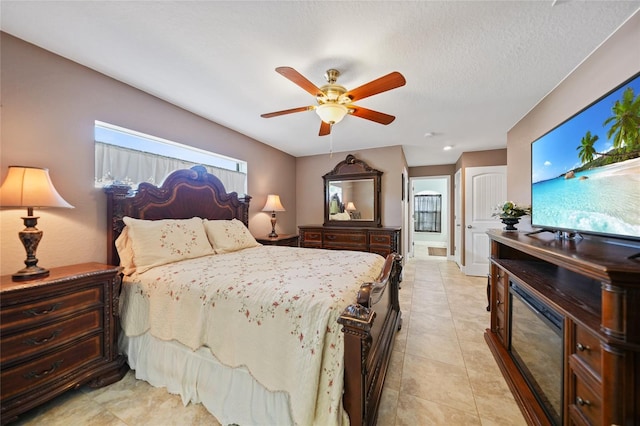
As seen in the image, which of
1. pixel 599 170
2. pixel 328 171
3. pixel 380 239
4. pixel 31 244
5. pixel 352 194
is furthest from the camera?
pixel 328 171

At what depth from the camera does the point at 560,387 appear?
1.18 metres

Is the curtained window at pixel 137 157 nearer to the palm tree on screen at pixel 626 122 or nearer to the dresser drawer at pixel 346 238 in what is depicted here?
the dresser drawer at pixel 346 238

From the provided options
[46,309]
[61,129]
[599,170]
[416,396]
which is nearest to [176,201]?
[61,129]

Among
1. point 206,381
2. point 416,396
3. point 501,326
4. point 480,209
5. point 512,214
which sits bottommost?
point 416,396

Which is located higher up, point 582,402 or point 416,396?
point 582,402

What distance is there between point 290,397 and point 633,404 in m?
1.36

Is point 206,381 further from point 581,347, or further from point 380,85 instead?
point 380,85

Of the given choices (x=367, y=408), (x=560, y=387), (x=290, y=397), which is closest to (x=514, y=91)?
(x=560, y=387)

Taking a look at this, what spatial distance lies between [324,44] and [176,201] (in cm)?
216

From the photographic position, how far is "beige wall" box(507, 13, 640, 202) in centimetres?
145

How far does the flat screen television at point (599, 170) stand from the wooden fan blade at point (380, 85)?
3.61 feet

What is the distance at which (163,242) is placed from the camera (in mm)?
2090

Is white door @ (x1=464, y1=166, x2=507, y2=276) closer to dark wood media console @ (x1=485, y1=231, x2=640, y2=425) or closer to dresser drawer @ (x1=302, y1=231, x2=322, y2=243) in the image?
dresser drawer @ (x1=302, y1=231, x2=322, y2=243)

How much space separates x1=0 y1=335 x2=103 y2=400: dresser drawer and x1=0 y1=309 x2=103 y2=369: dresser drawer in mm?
56
